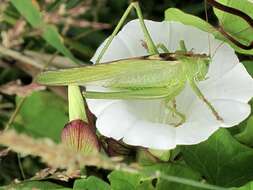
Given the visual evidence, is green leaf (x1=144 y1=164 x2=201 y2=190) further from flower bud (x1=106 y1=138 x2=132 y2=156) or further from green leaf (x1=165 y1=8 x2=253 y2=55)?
green leaf (x1=165 y1=8 x2=253 y2=55)

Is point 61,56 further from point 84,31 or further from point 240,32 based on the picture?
point 240,32

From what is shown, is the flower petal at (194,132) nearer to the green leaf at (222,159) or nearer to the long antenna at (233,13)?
the green leaf at (222,159)

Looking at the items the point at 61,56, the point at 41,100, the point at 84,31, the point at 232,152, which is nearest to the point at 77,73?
the point at 232,152

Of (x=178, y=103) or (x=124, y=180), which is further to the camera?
(x=178, y=103)

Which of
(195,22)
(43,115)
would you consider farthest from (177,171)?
(43,115)

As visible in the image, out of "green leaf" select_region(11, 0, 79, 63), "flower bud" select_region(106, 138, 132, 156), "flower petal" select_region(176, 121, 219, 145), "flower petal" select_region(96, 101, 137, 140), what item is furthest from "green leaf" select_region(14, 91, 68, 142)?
"flower petal" select_region(176, 121, 219, 145)

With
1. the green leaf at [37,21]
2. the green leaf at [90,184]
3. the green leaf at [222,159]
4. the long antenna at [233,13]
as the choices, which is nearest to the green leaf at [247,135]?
the green leaf at [222,159]

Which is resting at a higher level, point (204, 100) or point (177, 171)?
point (204, 100)

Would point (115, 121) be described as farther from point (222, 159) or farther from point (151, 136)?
point (222, 159)
